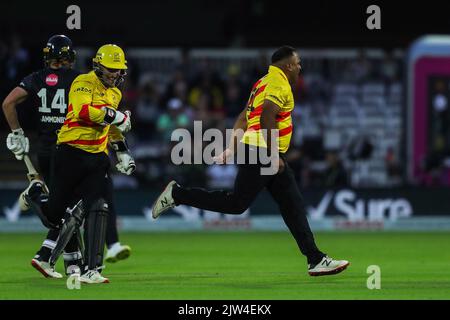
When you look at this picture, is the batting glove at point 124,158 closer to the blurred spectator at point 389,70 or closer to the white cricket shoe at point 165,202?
the white cricket shoe at point 165,202

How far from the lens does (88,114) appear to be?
11148 millimetres

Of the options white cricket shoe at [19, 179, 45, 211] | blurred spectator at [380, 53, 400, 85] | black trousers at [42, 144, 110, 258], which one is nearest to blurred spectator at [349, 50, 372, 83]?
blurred spectator at [380, 53, 400, 85]

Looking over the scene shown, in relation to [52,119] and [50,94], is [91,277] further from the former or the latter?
[50,94]

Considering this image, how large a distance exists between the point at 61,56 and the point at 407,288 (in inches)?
→ 163

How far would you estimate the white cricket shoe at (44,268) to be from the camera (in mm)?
12039

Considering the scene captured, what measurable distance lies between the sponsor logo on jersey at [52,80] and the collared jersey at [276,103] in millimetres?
2003

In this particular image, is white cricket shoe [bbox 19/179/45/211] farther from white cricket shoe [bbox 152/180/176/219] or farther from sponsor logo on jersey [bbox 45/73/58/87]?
white cricket shoe [bbox 152/180/176/219]

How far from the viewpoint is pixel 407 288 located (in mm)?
11039

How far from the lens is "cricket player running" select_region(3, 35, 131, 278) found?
12.2 metres

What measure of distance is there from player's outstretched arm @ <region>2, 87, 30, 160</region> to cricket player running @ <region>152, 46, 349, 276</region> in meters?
1.87

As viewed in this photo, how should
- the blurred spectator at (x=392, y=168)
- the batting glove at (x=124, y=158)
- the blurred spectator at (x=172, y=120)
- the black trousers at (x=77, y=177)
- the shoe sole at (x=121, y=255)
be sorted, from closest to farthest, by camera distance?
the black trousers at (x=77, y=177)
the batting glove at (x=124, y=158)
the shoe sole at (x=121, y=255)
the blurred spectator at (x=172, y=120)
the blurred spectator at (x=392, y=168)

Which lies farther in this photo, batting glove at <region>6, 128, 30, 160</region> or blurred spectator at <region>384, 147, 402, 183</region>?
blurred spectator at <region>384, 147, 402, 183</region>

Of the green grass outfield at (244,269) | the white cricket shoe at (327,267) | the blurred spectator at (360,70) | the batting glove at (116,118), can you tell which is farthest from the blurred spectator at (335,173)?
the batting glove at (116,118)

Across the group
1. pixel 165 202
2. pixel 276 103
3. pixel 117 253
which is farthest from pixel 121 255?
pixel 276 103
